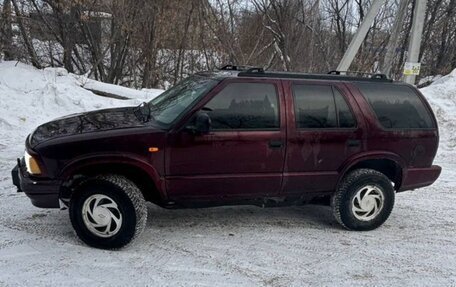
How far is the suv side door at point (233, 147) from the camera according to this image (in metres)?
4.20

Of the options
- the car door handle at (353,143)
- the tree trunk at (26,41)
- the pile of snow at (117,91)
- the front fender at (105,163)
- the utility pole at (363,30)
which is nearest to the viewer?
the front fender at (105,163)

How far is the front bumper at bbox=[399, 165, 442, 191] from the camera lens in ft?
16.2

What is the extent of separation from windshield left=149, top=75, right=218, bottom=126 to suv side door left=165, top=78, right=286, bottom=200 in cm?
13

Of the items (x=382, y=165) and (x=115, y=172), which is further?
(x=382, y=165)

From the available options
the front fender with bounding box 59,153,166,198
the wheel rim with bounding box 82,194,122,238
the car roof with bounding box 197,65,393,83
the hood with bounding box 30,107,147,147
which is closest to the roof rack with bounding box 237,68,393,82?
the car roof with bounding box 197,65,393,83

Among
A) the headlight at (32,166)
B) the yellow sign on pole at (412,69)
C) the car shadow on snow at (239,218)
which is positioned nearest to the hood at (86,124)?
the headlight at (32,166)

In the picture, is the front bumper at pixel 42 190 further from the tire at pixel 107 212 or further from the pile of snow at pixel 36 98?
the pile of snow at pixel 36 98

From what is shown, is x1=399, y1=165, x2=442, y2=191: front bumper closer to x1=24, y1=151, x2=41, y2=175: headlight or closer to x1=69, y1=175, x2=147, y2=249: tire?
x1=69, y1=175, x2=147, y2=249: tire

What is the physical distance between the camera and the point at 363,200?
4820mm

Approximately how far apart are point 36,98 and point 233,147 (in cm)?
686

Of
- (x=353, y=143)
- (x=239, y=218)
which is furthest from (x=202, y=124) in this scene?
(x=353, y=143)

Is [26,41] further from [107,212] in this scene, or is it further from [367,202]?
[367,202]

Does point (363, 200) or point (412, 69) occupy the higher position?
point (412, 69)

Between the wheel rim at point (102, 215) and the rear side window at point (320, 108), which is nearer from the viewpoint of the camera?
the wheel rim at point (102, 215)
